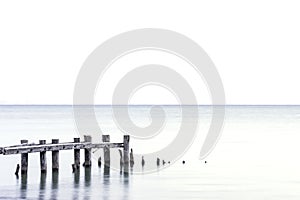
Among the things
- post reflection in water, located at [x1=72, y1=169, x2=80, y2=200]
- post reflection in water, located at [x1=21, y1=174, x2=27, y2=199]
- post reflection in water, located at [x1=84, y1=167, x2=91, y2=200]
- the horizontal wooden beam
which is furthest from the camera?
the horizontal wooden beam

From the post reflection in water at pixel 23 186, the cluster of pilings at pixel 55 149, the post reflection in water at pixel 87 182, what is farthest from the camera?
the cluster of pilings at pixel 55 149

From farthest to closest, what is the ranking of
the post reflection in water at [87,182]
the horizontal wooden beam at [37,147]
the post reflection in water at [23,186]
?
the horizontal wooden beam at [37,147] → the post reflection in water at [87,182] → the post reflection in water at [23,186]

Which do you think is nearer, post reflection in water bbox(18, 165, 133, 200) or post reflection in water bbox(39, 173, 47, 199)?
post reflection in water bbox(39, 173, 47, 199)

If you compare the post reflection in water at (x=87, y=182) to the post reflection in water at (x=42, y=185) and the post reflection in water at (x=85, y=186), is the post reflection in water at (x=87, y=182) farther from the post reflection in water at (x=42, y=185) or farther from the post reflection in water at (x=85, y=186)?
the post reflection in water at (x=42, y=185)

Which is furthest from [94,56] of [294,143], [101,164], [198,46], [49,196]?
[49,196]

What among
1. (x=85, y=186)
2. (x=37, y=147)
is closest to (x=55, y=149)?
(x=37, y=147)

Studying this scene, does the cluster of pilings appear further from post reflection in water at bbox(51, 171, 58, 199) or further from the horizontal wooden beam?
post reflection in water at bbox(51, 171, 58, 199)

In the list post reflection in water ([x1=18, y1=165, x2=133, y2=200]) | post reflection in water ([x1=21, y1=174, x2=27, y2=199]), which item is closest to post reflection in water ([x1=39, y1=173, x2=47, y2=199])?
post reflection in water ([x1=18, y1=165, x2=133, y2=200])

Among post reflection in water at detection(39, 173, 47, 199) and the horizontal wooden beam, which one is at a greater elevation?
the horizontal wooden beam

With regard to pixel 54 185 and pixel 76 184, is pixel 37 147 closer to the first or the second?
pixel 54 185

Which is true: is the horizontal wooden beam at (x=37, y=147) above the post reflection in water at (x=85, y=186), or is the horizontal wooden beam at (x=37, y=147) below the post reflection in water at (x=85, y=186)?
above

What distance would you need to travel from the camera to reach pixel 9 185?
30953 millimetres

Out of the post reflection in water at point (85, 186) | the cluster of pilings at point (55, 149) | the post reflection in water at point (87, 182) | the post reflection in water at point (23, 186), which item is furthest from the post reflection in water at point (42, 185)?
the post reflection in water at point (87, 182)

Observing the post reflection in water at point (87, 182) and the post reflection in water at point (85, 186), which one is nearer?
the post reflection in water at point (85, 186)
